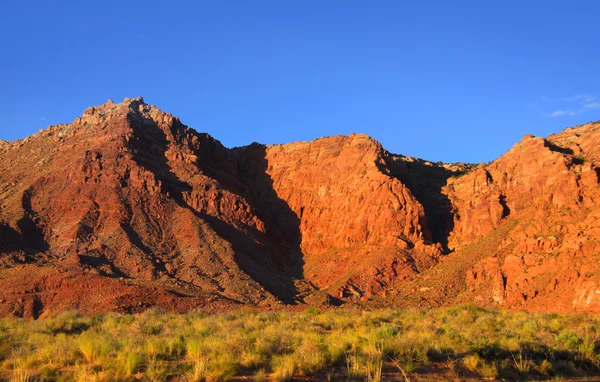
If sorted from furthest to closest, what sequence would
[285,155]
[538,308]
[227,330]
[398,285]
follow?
[285,155], [398,285], [538,308], [227,330]

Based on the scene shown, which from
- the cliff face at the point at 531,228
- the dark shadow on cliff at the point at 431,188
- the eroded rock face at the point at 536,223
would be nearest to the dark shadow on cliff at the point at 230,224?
the cliff face at the point at 531,228

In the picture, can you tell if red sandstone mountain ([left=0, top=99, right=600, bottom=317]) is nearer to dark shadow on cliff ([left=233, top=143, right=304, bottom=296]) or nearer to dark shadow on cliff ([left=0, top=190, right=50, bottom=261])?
dark shadow on cliff ([left=0, top=190, right=50, bottom=261])

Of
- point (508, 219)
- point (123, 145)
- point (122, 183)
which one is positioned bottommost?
point (508, 219)

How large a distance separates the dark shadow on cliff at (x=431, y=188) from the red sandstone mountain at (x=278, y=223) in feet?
0.90

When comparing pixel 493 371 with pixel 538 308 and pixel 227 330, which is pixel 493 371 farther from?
pixel 538 308

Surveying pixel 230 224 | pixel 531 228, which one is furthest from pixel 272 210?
pixel 531 228

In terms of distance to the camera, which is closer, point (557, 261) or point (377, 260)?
point (557, 261)

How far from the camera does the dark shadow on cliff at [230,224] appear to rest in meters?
54.6

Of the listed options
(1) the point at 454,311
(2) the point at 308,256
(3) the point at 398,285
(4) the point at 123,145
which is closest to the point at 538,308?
(1) the point at 454,311

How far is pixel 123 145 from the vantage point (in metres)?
66.4

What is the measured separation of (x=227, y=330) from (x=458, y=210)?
4756 centimetres

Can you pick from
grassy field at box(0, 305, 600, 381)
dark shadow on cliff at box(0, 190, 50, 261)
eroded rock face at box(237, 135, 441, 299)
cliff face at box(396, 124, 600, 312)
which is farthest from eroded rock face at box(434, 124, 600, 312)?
dark shadow on cliff at box(0, 190, 50, 261)

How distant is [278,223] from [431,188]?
2079 cm

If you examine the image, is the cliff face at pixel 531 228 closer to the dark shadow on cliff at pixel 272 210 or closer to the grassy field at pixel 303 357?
the dark shadow on cliff at pixel 272 210
